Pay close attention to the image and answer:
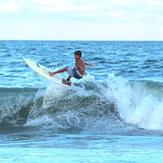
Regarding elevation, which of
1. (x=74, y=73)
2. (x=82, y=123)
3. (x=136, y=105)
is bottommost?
(x=82, y=123)

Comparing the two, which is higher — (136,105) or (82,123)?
(136,105)

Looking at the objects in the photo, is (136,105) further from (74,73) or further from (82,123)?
(74,73)

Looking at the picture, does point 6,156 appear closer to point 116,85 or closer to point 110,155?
point 110,155

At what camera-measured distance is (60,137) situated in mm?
12039

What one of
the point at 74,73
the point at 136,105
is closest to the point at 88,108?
the point at 136,105

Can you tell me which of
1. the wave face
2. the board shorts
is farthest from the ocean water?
the board shorts

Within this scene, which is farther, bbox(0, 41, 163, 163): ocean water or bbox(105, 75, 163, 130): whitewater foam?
bbox(105, 75, 163, 130): whitewater foam

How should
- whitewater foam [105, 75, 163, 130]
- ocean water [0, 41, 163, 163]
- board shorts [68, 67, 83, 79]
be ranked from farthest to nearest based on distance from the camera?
board shorts [68, 67, 83, 79]
whitewater foam [105, 75, 163, 130]
ocean water [0, 41, 163, 163]

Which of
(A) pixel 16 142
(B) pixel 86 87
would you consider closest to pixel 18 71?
(B) pixel 86 87

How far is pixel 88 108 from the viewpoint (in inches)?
641

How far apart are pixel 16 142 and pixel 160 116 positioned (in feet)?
15.2

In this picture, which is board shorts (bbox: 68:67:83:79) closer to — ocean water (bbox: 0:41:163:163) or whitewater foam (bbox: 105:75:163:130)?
ocean water (bbox: 0:41:163:163)

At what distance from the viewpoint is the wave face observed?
1415cm

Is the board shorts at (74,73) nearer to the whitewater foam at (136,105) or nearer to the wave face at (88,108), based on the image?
the wave face at (88,108)
